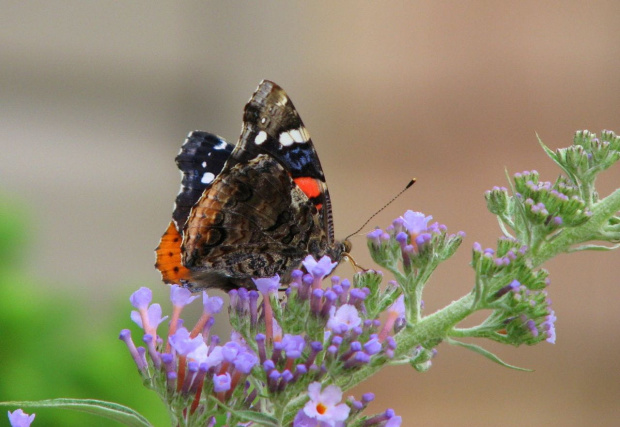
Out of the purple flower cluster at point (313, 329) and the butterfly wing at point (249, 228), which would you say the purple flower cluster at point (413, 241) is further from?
the butterfly wing at point (249, 228)

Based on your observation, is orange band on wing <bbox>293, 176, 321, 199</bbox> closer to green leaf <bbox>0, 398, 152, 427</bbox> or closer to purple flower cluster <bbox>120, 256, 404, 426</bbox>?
purple flower cluster <bbox>120, 256, 404, 426</bbox>

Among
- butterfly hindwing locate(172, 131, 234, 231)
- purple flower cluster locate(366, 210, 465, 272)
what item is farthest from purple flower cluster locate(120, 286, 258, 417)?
butterfly hindwing locate(172, 131, 234, 231)

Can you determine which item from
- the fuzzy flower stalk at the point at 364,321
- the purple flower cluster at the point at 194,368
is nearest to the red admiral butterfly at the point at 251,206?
the fuzzy flower stalk at the point at 364,321

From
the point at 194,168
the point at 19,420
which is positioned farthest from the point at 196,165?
the point at 19,420

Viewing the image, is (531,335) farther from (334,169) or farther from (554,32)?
(554,32)

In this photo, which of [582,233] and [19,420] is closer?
[19,420]

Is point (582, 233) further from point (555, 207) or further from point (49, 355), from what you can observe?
point (49, 355)
